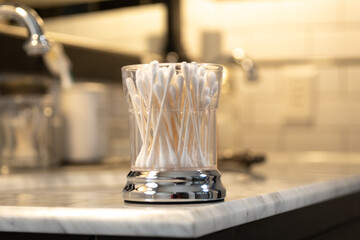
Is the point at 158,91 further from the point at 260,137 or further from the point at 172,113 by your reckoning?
the point at 260,137

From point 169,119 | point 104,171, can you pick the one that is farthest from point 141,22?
point 169,119

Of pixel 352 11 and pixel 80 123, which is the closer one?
pixel 80 123

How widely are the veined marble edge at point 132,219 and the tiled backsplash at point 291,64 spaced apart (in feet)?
5.25

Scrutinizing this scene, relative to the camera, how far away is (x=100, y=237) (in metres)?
0.74

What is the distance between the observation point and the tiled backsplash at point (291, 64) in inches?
95.7

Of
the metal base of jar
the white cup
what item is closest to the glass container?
the metal base of jar

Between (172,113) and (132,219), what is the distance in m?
0.17

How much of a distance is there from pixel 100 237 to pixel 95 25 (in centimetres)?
127

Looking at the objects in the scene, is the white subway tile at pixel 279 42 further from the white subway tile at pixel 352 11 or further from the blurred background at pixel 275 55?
the white subway tile at pixel 352 11

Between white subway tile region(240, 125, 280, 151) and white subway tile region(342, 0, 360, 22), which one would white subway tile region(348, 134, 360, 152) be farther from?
white subway tile region(342, 0, 360, 22)

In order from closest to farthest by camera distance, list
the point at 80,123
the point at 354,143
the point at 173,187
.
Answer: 1. the point at 173,187
2. the point at 80,123
3. the point at 354,143

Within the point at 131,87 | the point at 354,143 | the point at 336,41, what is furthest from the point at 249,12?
the point at 131,87

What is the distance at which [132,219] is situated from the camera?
0.71 metres

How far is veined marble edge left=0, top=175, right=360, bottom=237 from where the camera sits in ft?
2.29
